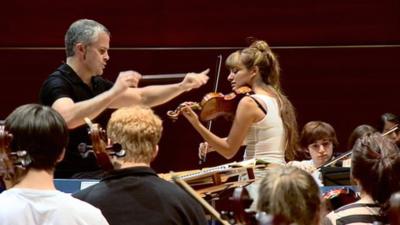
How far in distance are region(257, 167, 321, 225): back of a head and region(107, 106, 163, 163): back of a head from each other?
833mm

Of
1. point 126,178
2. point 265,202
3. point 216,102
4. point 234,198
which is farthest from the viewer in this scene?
point 216,102

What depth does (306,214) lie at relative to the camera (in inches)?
78.3

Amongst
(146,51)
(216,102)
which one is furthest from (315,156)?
(146,51)

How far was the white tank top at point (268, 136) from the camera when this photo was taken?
4062 mm

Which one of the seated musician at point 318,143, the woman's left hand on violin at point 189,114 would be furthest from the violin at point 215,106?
the seated musician at point 318,143

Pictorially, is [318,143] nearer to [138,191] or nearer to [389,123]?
[389,123]

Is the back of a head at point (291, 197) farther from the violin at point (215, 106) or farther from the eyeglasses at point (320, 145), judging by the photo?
the eyeglasses at point (320, 145)

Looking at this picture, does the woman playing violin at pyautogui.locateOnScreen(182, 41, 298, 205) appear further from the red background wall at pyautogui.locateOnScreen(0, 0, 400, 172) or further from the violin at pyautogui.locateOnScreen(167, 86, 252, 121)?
the red background wall at pyautogui.locateOnScreen(0, 0, 400, 172)

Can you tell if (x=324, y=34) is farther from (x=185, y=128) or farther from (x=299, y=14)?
(x=185, y=128)

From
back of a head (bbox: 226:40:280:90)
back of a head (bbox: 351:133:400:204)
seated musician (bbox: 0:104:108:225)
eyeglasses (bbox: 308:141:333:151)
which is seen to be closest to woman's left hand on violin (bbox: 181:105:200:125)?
back of a head (bbox: 226:40:280:90)

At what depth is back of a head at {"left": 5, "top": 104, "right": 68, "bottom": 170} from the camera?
2381 mm

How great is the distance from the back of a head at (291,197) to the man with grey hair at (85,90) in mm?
1783

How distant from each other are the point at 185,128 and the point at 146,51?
652mm

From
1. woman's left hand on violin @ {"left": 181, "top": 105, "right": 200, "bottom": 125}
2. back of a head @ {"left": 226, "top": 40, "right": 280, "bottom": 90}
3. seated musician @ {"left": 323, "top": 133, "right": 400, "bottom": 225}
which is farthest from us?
woman's left hand on violin @ {"left": 181, "top": 105, "right": 200, "bottom": 125}
